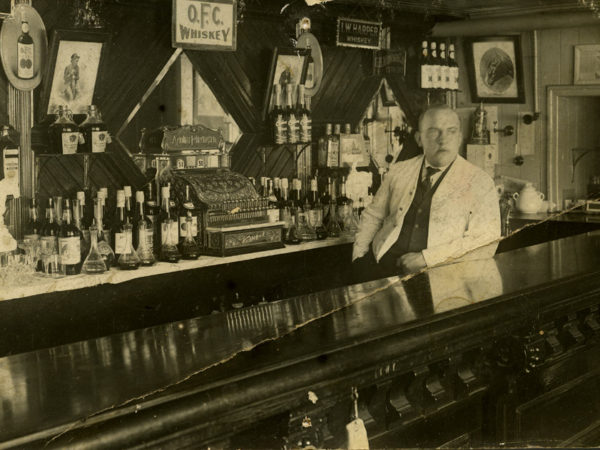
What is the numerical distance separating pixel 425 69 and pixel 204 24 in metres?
1.35

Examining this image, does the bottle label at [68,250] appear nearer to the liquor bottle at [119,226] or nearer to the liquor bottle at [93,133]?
the liquor bottle at [119,226]

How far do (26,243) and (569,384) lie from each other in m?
1.85

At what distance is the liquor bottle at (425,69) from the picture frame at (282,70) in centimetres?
139

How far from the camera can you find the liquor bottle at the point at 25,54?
2821 mm

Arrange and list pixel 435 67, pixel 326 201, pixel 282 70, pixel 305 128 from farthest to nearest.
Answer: pixel 282 70 → pixel 305 128 → pixel 326 201 → pixel 435 67


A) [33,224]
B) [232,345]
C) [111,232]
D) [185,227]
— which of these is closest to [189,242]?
[185,227]

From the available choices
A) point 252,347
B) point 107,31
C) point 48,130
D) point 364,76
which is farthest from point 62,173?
point 252,347

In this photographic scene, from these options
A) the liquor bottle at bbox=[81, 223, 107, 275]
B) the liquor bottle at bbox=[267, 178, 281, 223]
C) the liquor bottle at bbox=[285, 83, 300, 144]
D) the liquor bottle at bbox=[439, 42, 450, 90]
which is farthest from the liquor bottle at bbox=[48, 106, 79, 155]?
the liquor bottle at bbox=[439, 42, 450, 90]

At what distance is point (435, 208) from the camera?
6.32 ft

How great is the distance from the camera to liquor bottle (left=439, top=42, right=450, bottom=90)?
196cm

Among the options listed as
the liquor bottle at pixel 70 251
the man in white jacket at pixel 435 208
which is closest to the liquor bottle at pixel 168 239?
the liquor bottle at pixel 70 251

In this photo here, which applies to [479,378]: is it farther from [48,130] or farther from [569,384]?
[48,130]

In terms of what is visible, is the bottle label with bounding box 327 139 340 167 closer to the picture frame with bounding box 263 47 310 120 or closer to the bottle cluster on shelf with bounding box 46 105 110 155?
the picture frame with bounding box 263 47 310 120

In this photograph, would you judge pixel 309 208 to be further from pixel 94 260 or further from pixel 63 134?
pixel 63 134
